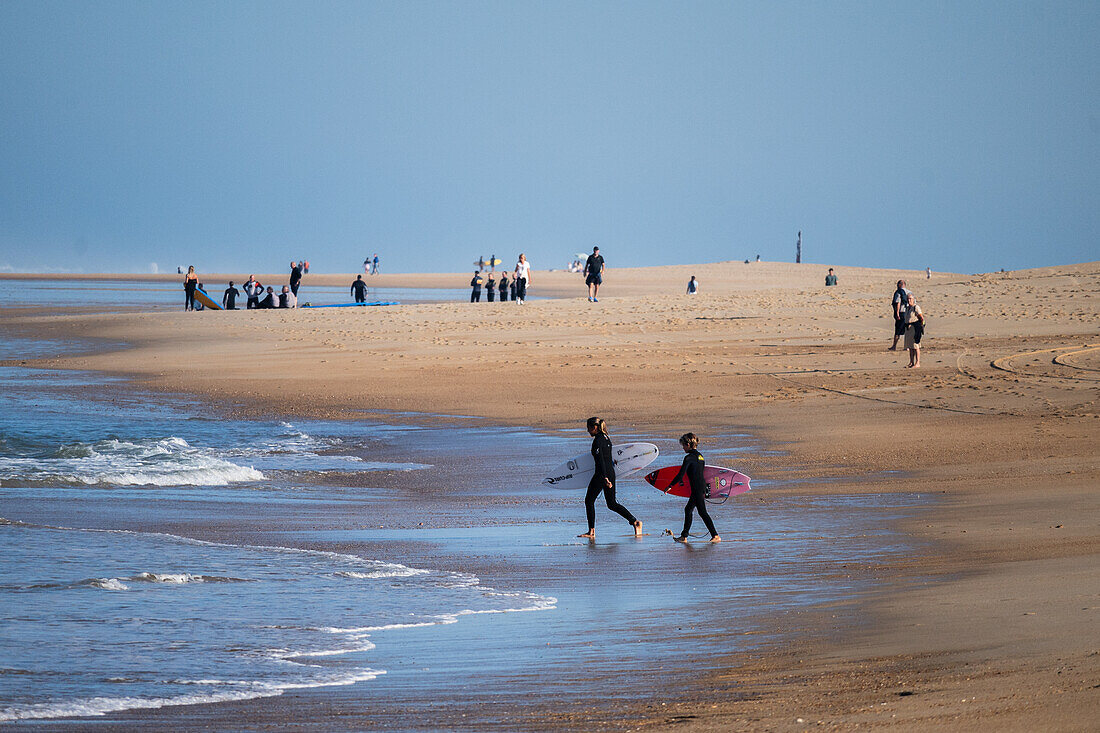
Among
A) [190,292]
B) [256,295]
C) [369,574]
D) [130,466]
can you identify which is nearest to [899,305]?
[130,466]

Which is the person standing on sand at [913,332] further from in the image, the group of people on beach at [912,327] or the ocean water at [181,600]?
the ocean water at [181,600]

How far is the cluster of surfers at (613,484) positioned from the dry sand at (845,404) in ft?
6.17

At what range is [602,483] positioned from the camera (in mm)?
11531

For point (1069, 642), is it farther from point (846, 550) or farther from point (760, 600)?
point (846, 550)

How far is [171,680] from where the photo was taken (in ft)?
21.1

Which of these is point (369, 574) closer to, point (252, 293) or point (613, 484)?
point (613, 484)

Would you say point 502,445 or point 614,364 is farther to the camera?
point 614,364

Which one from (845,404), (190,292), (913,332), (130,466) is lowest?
(130,466)

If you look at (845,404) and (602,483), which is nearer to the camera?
(602,483)

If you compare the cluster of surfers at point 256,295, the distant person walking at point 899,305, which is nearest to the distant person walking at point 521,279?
the cluster of surfers at point 256,295

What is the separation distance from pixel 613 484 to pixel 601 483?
0.36 ft

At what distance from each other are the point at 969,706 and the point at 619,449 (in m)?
8.29

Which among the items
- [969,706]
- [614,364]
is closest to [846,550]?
[969,706]

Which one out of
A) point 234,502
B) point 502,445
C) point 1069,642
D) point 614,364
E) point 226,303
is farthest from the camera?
point 226,303
